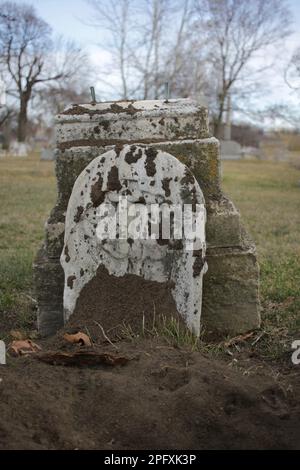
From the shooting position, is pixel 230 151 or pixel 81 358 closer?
pixel 81 358

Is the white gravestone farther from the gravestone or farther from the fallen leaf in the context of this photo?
the gravestone

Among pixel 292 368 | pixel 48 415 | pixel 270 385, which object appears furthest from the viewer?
pixel 292 368

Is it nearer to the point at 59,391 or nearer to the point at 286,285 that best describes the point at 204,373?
the point at 59,391

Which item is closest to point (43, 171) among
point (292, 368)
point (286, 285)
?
point (286, 285)

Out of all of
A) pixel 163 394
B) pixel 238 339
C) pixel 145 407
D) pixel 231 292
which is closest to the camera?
pixel 145 407

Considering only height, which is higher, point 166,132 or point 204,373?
point 166,132

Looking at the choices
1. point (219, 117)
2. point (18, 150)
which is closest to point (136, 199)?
point (219, 117)

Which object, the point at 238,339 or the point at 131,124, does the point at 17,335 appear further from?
the point at 131,124

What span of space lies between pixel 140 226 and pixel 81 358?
3.45 ft

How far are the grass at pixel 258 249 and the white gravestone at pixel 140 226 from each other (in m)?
0.34

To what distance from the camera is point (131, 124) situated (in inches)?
172

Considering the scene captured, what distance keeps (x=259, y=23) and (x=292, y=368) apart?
1379 inches

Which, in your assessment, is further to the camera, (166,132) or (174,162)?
(166,132)

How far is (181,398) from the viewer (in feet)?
8.96
